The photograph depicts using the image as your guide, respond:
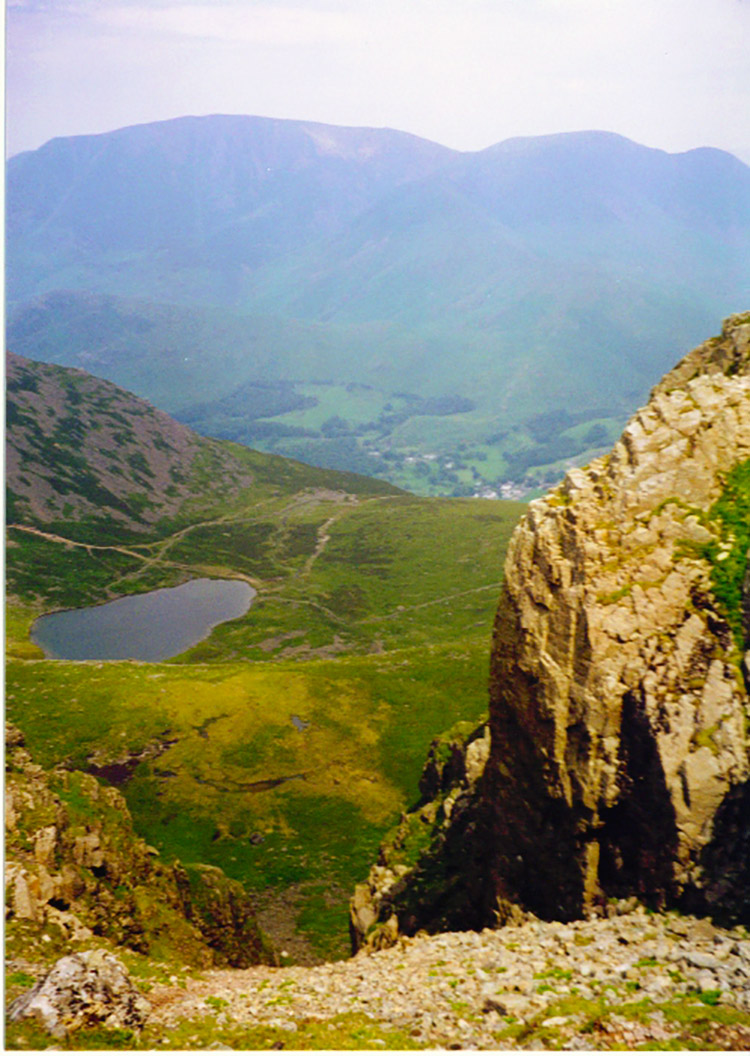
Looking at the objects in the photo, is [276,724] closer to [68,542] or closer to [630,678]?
[630,678]

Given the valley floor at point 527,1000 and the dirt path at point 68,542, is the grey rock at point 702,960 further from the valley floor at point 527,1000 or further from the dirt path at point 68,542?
the dirt path at point 68,542

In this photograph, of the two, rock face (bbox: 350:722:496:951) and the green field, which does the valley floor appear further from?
the green field

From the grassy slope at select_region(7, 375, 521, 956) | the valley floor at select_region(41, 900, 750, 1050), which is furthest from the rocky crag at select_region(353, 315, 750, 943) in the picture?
the grassy slope at select_region(7, 375, 521, 956)

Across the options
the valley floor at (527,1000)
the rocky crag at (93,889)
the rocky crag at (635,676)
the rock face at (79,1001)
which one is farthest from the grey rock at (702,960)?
the rocky crag at (93,889)

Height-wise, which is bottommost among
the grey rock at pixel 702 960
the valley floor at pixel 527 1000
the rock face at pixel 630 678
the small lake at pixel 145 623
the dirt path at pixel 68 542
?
the small lake at pixel 145 623

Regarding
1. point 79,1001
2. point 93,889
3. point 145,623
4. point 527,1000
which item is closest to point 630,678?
point 527,1000

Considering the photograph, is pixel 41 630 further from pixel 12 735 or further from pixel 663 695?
pixel 663 695

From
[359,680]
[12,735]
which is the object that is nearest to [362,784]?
[359,680]
